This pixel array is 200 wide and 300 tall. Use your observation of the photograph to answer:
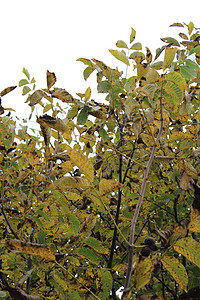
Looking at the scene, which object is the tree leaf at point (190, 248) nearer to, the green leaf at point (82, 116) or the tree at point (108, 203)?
the tree at point (108, 203)

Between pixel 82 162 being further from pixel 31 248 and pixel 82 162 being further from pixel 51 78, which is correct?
pixel 51 78

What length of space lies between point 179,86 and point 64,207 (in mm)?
714

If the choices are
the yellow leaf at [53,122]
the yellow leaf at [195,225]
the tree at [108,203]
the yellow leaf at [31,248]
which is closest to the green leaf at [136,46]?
the tree at [108,203]

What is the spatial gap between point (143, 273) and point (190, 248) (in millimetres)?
135

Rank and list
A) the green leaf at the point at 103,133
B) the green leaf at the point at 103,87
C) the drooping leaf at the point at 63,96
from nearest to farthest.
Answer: the drooping leaf at the point at 63,96 → the green leaf at the point at 103,87 → the green leaf at the point at 103,133

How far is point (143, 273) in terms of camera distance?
66cm

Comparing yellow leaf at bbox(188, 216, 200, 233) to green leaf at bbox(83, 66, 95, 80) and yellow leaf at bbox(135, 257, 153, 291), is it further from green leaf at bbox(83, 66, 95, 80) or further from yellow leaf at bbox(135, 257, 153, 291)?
green leaf at bbox(83, 66, 95, 80)

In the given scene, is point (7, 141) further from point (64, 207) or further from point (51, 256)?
point (51, 256)

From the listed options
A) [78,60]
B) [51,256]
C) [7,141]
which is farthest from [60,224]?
[78,60]

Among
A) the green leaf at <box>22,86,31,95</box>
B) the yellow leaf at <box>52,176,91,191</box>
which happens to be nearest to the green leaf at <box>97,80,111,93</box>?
the green leaf at <box>22,86,31,95</box>

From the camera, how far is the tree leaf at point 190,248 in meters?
0.66

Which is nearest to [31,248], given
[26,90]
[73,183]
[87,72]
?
[73,183]

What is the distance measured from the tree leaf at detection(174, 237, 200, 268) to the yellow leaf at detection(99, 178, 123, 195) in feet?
0.80

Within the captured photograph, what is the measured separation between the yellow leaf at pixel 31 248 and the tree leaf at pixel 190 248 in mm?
339
